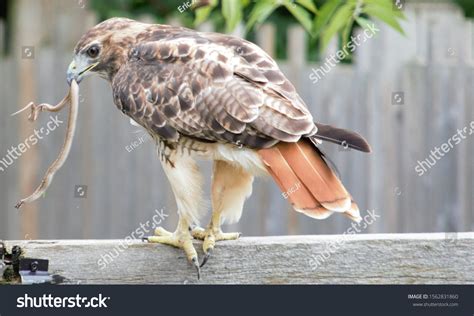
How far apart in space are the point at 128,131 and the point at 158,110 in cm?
229

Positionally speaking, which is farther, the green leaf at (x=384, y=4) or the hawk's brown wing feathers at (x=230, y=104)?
the hawk's brown wing feathers at (x=230, y=104)

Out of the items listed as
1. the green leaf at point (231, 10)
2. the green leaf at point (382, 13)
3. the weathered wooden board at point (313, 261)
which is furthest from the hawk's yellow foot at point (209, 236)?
the green leaf at point (382, 13)

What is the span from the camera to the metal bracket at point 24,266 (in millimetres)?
2801

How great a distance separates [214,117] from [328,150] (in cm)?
233

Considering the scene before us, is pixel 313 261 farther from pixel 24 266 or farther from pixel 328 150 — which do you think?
pixel 328 150

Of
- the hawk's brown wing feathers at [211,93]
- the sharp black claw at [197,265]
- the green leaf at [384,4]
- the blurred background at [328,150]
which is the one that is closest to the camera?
the green leaf at [384,4]

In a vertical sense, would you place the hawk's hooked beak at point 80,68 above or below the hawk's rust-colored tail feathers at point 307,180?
above

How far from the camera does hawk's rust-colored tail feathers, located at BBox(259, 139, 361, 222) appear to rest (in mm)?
2652

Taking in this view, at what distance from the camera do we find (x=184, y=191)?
2906mm

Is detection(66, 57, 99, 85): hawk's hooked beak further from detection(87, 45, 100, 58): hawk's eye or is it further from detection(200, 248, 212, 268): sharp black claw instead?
detection(200, 248, 212, 268): sharp black claw

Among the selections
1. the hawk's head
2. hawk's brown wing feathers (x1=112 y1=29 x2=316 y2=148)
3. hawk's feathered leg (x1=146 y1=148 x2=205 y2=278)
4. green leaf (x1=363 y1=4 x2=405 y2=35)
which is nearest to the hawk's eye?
the hawk's head

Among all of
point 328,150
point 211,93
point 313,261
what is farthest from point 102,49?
point 328,150

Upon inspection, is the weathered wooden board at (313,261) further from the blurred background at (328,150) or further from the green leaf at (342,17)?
the blurred background at (328,150)

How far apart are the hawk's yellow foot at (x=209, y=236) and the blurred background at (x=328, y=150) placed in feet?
6.79
